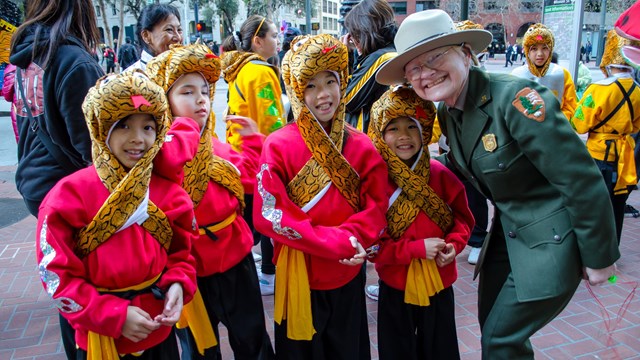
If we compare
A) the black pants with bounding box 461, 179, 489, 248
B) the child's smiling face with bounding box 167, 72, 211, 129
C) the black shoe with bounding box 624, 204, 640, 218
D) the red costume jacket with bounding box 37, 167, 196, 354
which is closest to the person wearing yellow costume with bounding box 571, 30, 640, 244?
the black pants with bounding box 461, 179, 489, 248

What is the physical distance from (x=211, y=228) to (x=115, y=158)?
25.2 inches

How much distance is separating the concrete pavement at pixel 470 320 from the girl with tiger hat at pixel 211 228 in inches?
31.4

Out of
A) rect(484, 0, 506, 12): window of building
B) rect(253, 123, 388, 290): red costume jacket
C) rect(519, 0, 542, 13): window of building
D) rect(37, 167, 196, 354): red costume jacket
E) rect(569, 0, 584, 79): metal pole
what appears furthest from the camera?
rect(519, 0, 542, 13): window of building

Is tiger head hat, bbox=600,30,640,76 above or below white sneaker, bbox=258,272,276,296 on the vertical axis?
above

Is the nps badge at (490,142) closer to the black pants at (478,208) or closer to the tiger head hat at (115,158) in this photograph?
the tiger head hat at (115,158)

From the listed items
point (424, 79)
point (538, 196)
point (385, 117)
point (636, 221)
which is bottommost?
point (636, 221)

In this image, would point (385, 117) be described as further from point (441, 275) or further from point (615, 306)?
point (615, 306)

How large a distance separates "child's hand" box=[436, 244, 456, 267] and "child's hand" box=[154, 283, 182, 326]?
4.18 feet

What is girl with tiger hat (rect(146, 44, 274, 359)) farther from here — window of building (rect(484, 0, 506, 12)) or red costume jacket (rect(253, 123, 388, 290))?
window of building (rect(484, 0, 506, 12))

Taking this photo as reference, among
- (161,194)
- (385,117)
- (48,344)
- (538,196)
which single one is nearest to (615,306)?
(538,196)

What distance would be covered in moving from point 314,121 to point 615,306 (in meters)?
2.92

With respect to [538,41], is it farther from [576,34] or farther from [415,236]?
[415,236]

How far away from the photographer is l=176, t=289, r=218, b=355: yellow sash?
239 centimetres

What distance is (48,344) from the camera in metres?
3.33
